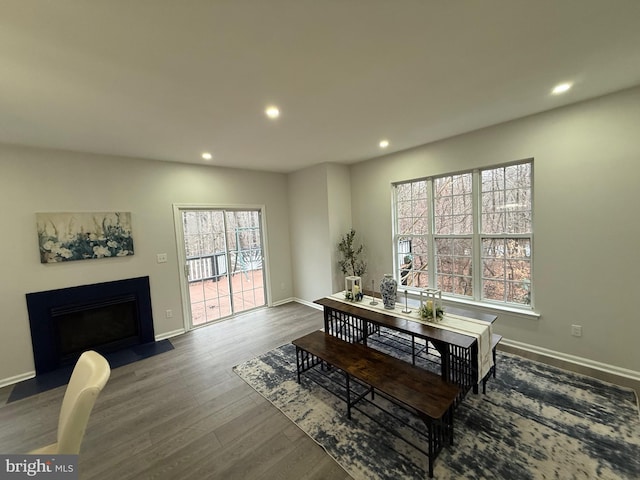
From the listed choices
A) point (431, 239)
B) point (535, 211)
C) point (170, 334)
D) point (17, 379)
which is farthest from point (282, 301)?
point (535, 211)

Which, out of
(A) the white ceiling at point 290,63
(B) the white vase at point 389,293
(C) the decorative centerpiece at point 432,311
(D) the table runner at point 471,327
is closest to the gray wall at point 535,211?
(A) the white ceiling at point 290,63

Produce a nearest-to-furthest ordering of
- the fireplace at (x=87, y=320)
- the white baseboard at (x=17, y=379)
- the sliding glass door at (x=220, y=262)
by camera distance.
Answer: the white baseboard at (x=17, y=379) → the fireplace at (x=87, y=320) → the sliding glass door at (x=220, y=262)

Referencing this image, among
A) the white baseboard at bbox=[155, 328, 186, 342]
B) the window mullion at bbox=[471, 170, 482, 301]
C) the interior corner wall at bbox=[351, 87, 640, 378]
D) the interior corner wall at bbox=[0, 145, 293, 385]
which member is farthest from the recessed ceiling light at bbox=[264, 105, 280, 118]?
the white baseboard at bbox=[155, 328, 186, 342]

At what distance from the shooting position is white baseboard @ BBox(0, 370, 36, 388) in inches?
112

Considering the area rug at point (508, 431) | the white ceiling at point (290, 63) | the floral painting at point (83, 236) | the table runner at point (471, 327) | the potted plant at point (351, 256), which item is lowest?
the area rug at point (508, 431)

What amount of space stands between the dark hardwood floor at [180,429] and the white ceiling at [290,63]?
267 cm

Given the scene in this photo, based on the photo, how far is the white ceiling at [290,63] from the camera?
1310 millimetres

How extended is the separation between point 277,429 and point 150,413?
3.98 ft

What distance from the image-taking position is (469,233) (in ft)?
11.5

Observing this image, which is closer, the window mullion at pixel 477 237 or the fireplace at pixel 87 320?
the fireplace at pixel 87 320

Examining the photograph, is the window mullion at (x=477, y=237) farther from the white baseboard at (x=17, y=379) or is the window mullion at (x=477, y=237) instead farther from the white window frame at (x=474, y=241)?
the white baseboard at (x=17, y=379)

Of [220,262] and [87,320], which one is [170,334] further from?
[220,262]

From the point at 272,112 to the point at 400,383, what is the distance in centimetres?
257

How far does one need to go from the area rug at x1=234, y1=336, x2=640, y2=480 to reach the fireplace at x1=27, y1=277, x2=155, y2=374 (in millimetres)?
2281
